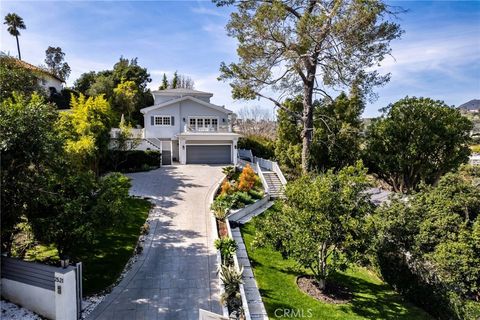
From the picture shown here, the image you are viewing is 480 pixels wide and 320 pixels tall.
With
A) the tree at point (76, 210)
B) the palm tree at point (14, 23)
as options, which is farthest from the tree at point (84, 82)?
the tree at point (76, 210)

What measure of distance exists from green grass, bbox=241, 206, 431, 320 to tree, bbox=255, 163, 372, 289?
1.19 metres

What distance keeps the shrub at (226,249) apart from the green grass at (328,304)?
132 cm

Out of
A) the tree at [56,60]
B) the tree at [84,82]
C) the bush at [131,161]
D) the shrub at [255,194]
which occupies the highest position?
the tree at [56,60]

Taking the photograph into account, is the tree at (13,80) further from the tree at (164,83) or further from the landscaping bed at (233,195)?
the tree at (164,83)

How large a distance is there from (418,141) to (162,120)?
23602mm

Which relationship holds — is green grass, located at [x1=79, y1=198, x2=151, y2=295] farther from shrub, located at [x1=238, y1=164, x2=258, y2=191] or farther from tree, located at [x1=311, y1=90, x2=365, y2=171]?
tree, located at [x1=311, y1=90, x2=365, y2=171]

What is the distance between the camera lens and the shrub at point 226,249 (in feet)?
43.3

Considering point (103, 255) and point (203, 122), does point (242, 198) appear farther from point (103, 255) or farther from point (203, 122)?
point (203, 122)

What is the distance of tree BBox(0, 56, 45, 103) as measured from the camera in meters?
17.1

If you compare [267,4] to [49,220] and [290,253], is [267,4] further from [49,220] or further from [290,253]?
[49,220]

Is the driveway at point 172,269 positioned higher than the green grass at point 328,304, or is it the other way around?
the driveway at point 172,269

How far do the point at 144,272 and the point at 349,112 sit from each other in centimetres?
2153

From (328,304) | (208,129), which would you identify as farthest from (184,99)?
(328,304)

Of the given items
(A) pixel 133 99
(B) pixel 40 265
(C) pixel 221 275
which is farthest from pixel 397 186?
(A) pixel 133 99
